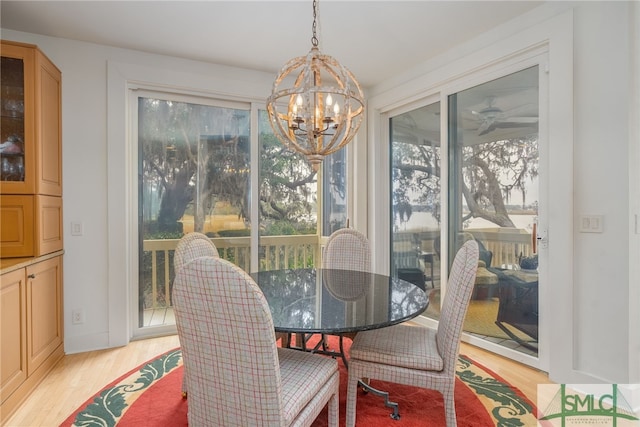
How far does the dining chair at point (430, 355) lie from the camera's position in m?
1.68

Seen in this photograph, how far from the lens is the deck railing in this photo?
2.75 m

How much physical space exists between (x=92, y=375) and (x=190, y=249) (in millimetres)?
1263

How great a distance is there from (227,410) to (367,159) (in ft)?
10.6

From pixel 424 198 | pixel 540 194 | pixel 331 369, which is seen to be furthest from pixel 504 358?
pixel 331 369

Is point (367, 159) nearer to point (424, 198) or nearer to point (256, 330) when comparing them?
point (424, 198)

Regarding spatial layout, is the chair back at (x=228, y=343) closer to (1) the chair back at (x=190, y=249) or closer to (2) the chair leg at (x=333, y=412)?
(2) the chair leg at (x=333, y=412)

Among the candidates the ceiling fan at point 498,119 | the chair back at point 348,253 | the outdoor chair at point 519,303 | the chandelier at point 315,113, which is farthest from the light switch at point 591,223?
the chandelier at point 315,113

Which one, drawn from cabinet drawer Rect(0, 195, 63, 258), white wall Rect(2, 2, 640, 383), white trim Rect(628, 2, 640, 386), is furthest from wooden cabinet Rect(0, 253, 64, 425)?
white trim Rect(628, 2, 640, 386)

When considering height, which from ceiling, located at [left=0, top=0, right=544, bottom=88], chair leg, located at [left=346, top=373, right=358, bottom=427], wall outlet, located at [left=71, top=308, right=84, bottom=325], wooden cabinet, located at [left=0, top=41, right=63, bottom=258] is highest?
ceiling, located at [left=0, top=0, right=544, bottom=88]

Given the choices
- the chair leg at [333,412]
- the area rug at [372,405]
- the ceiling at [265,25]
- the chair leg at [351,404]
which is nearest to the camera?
the chair leg at [333,412]

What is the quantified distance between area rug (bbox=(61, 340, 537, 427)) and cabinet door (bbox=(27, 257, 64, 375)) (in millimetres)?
542

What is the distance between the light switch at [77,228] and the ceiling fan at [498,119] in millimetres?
3388

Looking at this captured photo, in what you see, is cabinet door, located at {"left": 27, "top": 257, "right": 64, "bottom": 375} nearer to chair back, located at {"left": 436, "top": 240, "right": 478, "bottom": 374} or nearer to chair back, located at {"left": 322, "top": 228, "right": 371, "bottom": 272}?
chair back, located at {"left": 322, "top": 228, "right": 371, "bottom": 272}

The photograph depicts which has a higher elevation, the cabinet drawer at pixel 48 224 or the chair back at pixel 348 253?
the cabinet drawer at pixel 48 224
